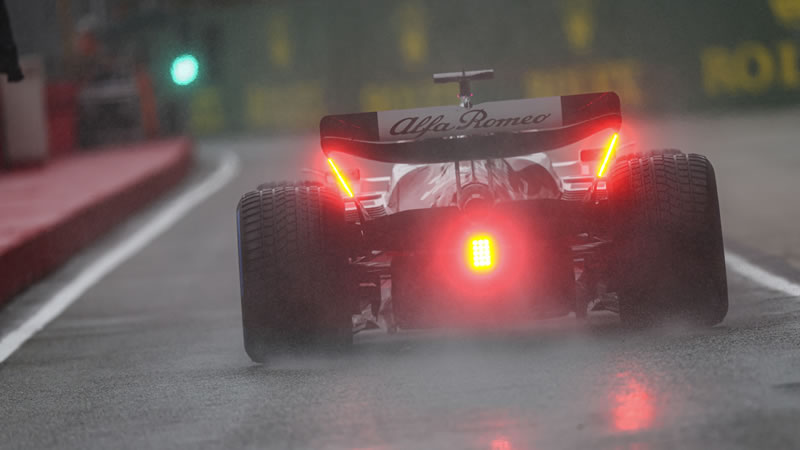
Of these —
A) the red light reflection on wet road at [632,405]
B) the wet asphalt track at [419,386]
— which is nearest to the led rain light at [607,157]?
the wet asphalt track at [419,386]

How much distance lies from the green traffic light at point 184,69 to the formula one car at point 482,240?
0.62 metres

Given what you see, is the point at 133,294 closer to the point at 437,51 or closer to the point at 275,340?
the point at 275,340

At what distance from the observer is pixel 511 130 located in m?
7.02

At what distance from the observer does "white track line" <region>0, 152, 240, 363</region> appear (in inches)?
380

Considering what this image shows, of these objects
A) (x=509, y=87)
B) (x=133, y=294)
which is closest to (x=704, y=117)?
(x=509, y=87)

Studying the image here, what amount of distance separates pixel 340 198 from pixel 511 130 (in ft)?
2.75

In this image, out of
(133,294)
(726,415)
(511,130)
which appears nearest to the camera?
(726,415)

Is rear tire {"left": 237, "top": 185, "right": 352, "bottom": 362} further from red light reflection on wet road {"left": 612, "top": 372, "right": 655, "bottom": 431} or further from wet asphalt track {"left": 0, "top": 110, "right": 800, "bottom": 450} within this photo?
red light reflection on wet road {"left": 612, "top": 372, "right": 655, "bottom": 431}

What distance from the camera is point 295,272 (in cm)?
709

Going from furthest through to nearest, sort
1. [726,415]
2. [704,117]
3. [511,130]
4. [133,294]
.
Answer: [704,117] → [133,294] → [511,130] → [726,415]

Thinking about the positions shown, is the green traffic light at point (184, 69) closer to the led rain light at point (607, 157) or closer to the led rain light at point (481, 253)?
the led rain light at point (481, 253)

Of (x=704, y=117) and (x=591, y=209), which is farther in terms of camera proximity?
(x=704, y=117)

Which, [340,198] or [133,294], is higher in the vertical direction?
[340,198]

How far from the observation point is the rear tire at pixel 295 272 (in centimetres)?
710
